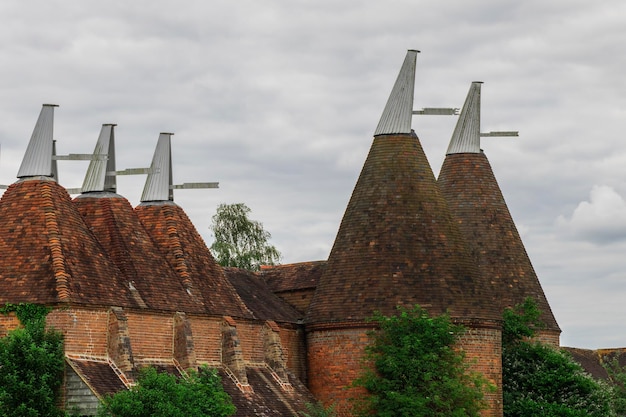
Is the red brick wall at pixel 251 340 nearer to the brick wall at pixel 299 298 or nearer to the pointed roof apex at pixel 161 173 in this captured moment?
the brick wall at pixel 299 298

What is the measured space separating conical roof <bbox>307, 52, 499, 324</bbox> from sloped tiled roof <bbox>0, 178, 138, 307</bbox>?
7719mm

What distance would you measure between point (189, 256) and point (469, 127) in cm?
1182

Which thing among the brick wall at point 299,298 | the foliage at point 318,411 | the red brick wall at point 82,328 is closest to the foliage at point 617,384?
the brick wall at point 299,298

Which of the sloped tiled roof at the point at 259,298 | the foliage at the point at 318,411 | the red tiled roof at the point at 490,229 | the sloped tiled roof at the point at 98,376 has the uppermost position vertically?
the red tiled roof at the point at 490,229

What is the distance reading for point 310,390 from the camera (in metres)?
38.9

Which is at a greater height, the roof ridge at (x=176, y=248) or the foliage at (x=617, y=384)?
the roof ridge at (x=176, y=248)

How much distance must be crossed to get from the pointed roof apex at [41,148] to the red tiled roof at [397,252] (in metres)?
9.42

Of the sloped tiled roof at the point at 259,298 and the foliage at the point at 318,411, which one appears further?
the sloped tiled roof at the point at 259,298

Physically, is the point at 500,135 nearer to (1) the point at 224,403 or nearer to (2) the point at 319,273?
(2) the point at 319,273

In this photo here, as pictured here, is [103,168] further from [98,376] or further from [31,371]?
[31,371]

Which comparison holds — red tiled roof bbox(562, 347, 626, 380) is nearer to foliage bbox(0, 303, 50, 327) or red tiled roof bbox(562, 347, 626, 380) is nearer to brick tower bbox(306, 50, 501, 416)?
brick tower bbox(306, 50, 501, 416)

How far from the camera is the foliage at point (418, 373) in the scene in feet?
118

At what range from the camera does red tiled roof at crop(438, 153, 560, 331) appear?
42.2 meters

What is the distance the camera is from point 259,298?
134ft
